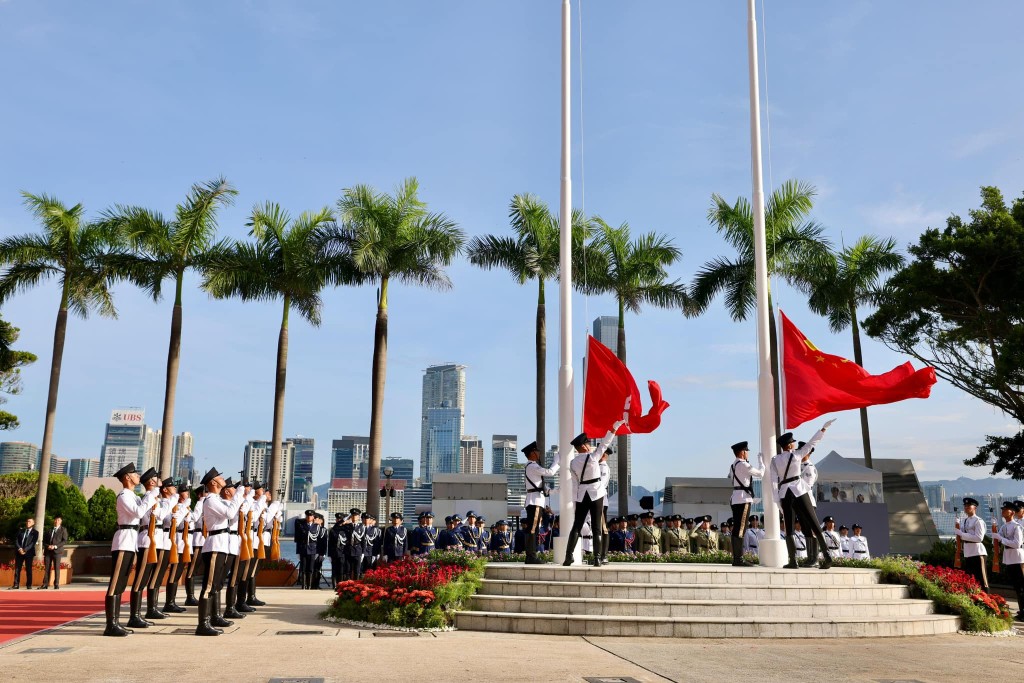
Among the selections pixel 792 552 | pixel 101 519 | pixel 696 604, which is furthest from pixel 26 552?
pixel 792 552

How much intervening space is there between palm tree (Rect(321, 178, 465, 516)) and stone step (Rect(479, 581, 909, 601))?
15.2 m

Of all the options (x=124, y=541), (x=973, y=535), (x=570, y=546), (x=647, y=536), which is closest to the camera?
(x=124, y=541)

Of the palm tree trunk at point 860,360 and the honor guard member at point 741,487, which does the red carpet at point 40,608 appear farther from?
the palm tree trunk at point 860,360

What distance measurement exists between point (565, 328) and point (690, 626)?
5.22 meters

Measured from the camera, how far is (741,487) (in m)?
13.9

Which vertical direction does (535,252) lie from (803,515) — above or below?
above

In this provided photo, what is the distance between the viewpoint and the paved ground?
795 cm

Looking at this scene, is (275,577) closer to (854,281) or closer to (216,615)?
(216,615)

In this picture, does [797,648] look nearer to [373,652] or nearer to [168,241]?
[373,652]

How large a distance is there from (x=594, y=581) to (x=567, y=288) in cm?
482

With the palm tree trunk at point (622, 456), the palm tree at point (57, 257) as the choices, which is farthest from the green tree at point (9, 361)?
the palm tree trunk at point (622, 456)

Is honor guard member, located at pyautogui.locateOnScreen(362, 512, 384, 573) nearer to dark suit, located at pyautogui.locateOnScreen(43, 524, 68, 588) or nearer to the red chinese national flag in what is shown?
dark suit, located at pyautogui.locateOnScreen(43, 524, 68, 588)

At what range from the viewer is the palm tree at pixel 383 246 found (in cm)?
Result: 2708

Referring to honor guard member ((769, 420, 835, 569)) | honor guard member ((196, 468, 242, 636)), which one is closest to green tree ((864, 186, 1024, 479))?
honor guard member ((769, 420, 835, 569))
